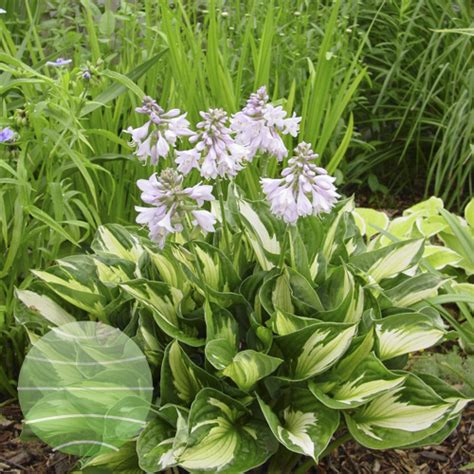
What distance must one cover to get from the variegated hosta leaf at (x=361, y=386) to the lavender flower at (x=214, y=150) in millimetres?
528

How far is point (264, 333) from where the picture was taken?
5.56 ft

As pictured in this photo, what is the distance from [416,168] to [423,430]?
2404 mm

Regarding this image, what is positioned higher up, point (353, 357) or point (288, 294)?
point (288, 294)

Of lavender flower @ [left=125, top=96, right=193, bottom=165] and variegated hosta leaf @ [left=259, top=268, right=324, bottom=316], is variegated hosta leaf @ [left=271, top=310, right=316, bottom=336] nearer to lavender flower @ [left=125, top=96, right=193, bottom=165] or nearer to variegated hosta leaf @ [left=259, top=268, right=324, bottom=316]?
variegated hosta leaf @ [left=259, top=268, right=324, bottom=316]

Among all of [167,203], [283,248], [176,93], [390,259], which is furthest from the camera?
[176,93]

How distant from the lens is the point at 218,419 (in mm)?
1647

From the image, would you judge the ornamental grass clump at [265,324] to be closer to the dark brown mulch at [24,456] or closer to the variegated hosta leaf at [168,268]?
the variegated hosta leaf at [168,268]

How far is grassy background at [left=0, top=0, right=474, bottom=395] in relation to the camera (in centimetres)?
203

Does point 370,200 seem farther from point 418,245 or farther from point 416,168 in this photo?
point 418,245

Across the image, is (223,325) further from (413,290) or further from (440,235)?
(440,235)

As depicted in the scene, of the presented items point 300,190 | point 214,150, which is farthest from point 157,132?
point 300,190

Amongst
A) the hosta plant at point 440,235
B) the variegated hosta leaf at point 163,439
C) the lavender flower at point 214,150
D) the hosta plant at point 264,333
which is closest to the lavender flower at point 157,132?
the lavender flower at point 214,150

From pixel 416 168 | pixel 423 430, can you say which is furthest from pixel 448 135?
pixel 423 430

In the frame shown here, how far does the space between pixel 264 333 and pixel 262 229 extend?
1.08ft
